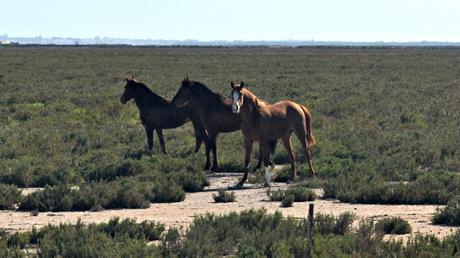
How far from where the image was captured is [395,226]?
1155cm

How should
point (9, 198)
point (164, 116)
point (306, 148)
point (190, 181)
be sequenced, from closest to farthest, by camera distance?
point (9, 198) → point (190, 181) → point (306, 148) → point (164, 116)

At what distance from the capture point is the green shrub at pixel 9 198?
44.9 feet

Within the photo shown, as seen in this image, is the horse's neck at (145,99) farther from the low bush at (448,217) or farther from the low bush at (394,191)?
the low bush at (448,217)

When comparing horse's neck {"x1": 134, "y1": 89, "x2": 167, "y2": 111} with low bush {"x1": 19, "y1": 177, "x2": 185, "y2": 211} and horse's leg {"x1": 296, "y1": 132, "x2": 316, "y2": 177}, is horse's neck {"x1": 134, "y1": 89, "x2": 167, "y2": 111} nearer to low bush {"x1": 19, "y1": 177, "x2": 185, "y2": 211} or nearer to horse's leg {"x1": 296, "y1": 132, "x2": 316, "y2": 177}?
horse's leg {"x1": 296, "y1": 132, "x2": 316, "y2": 177}

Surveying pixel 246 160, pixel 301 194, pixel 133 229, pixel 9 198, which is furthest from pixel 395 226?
pixel 9 198

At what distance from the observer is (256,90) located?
1607 inches

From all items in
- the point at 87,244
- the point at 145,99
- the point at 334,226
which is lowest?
the point at 334,226

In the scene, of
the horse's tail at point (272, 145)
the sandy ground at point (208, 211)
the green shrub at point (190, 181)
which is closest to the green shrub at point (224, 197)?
the sandy ground at point (208, 211)

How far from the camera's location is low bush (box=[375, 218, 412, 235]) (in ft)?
37.8

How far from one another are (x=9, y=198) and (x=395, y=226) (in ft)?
20.1

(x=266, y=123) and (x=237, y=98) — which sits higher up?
(x=237, y=98)

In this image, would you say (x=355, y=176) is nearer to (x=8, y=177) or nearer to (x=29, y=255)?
(x=8, y=177)

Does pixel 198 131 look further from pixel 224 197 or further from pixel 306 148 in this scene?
pixel 224 197

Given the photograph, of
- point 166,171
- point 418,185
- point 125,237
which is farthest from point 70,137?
point 125,237
